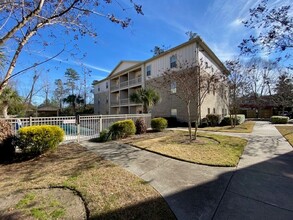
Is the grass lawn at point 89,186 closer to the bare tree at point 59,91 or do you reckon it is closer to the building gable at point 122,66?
the building gable at point 122,66

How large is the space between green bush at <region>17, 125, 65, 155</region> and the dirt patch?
276 cm

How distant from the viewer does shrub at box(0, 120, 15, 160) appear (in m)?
5.86

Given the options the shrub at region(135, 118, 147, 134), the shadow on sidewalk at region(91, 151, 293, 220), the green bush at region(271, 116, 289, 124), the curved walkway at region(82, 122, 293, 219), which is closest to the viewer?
the shadow on sidewalk at region(91, 151, 293, 220)

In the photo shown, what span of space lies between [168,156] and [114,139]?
4.61 meters

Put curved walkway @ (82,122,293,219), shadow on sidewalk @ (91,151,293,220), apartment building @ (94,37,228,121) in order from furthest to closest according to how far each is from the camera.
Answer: apartment building @ (94,37,228,121)
curved walkway @ (82,122,293,219)
shadow on sidewalk @ (91,151,293,220)

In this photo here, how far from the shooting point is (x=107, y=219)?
2703mm

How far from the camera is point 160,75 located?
20359 mm

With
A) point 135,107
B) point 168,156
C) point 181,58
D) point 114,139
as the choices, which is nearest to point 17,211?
point 168,156

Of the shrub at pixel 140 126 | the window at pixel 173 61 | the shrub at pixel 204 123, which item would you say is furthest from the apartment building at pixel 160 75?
the shrub at pixel 140 126

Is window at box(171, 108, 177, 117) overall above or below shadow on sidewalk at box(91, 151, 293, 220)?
above

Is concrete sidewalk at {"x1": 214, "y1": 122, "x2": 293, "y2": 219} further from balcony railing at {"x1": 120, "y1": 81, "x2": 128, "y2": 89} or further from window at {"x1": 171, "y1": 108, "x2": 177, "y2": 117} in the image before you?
balcony railing at {"x1": 120, "y1": 81, "x2": 128, "y2": 89}

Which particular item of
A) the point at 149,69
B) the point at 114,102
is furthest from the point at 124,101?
the point at 149,69

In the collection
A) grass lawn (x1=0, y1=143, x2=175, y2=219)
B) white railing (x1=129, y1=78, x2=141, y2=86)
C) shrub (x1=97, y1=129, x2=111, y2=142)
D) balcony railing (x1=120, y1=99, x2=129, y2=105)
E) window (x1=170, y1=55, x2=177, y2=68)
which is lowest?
grass lawn (x1=0, y1=143, x2=175, y2=219)

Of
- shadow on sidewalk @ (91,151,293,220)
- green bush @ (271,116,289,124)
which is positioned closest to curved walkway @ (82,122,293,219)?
shadow on sidewalk @ (91,151,293,220)
